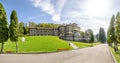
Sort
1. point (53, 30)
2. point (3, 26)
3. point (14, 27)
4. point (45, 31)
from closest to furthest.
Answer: point (3, 26) → point (14, 27) → point (53, 30) → point (45, 31)

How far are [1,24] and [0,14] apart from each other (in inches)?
88.9

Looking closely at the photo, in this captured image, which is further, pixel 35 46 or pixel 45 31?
pixel 45 31

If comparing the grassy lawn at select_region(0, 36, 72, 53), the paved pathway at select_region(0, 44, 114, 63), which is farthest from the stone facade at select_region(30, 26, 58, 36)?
the paved pathway at select_region(0, 44, 114, 63)

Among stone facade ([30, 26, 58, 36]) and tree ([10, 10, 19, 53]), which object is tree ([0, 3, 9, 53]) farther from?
stone facade ([30, 26, 58, 36])

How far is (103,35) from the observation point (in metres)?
187

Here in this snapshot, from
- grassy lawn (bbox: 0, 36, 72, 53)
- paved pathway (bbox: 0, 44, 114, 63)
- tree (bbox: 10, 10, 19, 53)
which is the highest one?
tree (bbox: 10, 10, 19, 53)

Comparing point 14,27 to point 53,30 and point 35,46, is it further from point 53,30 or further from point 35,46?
point 53,30

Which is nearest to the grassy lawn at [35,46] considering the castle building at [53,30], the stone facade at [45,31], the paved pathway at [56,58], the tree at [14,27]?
the tree at [14,27]

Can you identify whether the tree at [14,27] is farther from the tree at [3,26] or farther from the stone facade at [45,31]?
the stone facade at [45,31]

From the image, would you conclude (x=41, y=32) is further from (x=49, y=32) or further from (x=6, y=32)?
(x=6, y=32)

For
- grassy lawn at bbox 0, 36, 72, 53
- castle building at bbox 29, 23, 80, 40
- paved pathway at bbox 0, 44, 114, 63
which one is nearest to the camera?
paved pathway at bbox 0, 44, 114, 63

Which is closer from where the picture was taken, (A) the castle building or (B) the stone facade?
(A) the castle building

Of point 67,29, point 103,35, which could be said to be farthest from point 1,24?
point 103,35

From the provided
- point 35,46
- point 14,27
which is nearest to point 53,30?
point 35,46
